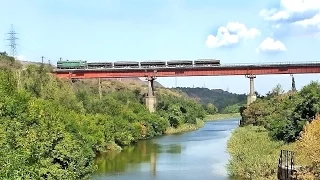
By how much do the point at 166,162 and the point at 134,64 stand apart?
4269 cm

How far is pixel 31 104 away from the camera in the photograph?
102 feet

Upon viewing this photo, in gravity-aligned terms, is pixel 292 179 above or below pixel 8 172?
below

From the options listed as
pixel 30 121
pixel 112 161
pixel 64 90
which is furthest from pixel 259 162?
pixel 64 90

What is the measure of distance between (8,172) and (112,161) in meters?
A: 30.9

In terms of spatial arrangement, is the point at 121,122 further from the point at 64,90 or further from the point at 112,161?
the point at 112,161

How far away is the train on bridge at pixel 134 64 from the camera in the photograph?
84625 mm

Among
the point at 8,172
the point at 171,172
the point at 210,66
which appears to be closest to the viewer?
the point at 8,172

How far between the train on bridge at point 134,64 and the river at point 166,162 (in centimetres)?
2499

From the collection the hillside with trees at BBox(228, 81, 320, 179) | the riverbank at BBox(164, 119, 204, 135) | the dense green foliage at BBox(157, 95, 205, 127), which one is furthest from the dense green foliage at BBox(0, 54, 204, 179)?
the dense green foliage at BBox(157, 95, 205, 127)

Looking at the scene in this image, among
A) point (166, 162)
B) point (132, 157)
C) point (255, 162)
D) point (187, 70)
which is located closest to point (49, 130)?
point (255, 162)

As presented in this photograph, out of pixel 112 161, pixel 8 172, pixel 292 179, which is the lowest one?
pixel 112 161

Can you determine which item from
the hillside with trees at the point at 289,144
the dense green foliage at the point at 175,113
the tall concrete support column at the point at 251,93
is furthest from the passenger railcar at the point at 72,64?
the hillside with trees at the point at 289,144

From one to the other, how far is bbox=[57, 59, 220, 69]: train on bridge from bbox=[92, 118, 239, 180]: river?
25.0m

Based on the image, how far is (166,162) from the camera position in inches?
1777
